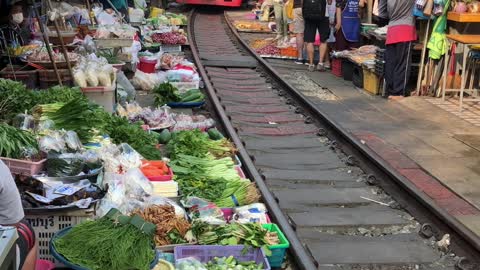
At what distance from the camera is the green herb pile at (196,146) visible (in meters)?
6.84

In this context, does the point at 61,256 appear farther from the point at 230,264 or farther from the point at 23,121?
A: the point at 23,121

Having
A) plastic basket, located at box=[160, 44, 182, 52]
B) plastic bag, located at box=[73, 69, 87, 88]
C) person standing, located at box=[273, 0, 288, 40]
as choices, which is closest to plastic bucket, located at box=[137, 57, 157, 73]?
plastic bag, located at box=[73, 69, 87, 88]

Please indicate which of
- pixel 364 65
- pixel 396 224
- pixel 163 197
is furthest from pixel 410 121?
pixel 163 197

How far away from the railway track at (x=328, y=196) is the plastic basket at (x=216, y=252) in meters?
0.34

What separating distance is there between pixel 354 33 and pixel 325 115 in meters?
→ 5.15

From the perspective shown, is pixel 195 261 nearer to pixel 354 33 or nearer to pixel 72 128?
pixel 72 128

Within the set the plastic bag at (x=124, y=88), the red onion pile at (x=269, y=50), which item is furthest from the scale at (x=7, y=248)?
the red onion pile at (x=269, y=50)

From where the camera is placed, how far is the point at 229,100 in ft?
35.3

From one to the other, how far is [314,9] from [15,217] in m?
10.4

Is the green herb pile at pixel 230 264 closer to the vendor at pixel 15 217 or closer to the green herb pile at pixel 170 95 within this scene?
the vendor at pixel 15 217

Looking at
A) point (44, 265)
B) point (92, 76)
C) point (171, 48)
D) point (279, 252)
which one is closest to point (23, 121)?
point (92, 76)

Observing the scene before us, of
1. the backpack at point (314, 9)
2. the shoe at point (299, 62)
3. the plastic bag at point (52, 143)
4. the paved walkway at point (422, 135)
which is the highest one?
the backpack at point (314, 9)

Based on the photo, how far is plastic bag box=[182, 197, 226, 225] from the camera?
5.14m

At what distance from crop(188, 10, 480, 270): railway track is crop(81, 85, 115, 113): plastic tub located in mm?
1567
